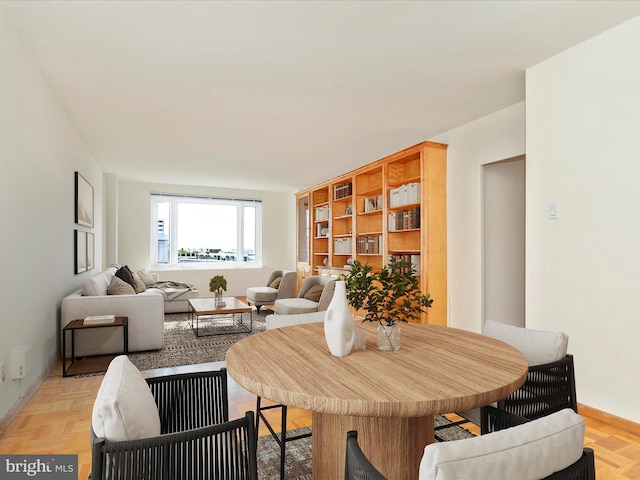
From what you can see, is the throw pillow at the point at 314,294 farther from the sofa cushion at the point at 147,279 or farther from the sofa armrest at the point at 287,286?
the sofa cushion at the point at 147,279

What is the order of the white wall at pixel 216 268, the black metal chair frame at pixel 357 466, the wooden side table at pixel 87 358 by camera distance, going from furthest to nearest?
the white wall at pixel 216 268, the wooden side table at pixel 87 358, the black metal chair frame at pixel 357 466

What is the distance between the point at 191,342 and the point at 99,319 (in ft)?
3.80

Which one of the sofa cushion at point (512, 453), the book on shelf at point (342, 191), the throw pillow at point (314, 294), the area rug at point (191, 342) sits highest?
the book on shelf at point (342, 191)

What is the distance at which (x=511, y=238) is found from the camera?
173 inches

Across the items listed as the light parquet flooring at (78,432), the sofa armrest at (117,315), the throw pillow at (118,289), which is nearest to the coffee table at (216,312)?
the sofa armrest at (117,315)

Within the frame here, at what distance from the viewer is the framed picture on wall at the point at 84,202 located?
4.43 metres

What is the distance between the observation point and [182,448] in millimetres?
1006

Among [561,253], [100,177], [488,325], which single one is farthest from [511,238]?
[100,177]

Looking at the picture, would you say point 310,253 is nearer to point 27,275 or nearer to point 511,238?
point 511,238

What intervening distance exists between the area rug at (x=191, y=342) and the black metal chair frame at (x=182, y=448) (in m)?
2.01

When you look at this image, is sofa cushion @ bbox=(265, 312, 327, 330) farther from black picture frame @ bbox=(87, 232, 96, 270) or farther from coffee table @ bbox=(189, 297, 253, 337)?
black picture frame @ bbox=(87, 232, 96, 270)

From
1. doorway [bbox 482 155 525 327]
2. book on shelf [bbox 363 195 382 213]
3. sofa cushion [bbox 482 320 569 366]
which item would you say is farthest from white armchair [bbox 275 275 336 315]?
sofa cushion [bbox 482 320 569 366]

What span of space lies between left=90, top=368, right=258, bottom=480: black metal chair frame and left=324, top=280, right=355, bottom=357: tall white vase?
1.33 feet

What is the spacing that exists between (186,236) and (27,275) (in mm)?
5806
